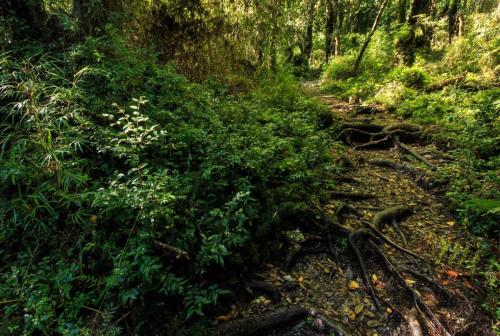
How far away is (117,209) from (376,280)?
3.12m

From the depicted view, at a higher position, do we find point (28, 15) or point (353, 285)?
point (28, 15)

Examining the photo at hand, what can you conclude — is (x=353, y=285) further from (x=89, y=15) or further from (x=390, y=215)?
(x=89, y=15)

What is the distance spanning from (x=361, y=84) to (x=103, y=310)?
12056 millimetres

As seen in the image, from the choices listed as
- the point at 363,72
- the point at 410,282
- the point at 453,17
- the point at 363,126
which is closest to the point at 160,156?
the point at 410,282

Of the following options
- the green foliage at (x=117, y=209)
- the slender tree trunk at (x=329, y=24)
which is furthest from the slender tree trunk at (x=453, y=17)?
the green foliage at (x=117, y=209)

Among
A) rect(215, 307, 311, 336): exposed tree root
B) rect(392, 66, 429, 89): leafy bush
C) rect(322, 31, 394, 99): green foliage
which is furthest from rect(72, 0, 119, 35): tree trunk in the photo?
rect(392, 66, 429, 89): leafy bush

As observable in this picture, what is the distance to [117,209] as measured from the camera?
303cm

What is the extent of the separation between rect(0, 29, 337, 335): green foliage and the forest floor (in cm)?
47

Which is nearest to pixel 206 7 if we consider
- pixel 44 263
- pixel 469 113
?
pixel 44 263

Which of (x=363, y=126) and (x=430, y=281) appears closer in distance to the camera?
(x=430, y=281)

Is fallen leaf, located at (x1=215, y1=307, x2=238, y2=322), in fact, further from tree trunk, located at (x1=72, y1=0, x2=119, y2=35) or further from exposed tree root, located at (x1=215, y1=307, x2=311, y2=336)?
tree trunk, located at (x1=72, y1=0, x2=119, y2=35)

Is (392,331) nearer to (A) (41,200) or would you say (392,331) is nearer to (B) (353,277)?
(B) (353,277)

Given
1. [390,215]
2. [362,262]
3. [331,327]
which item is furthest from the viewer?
[390,215]

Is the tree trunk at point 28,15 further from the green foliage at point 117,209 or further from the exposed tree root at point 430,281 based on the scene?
the exposed tree root at point 430,281
